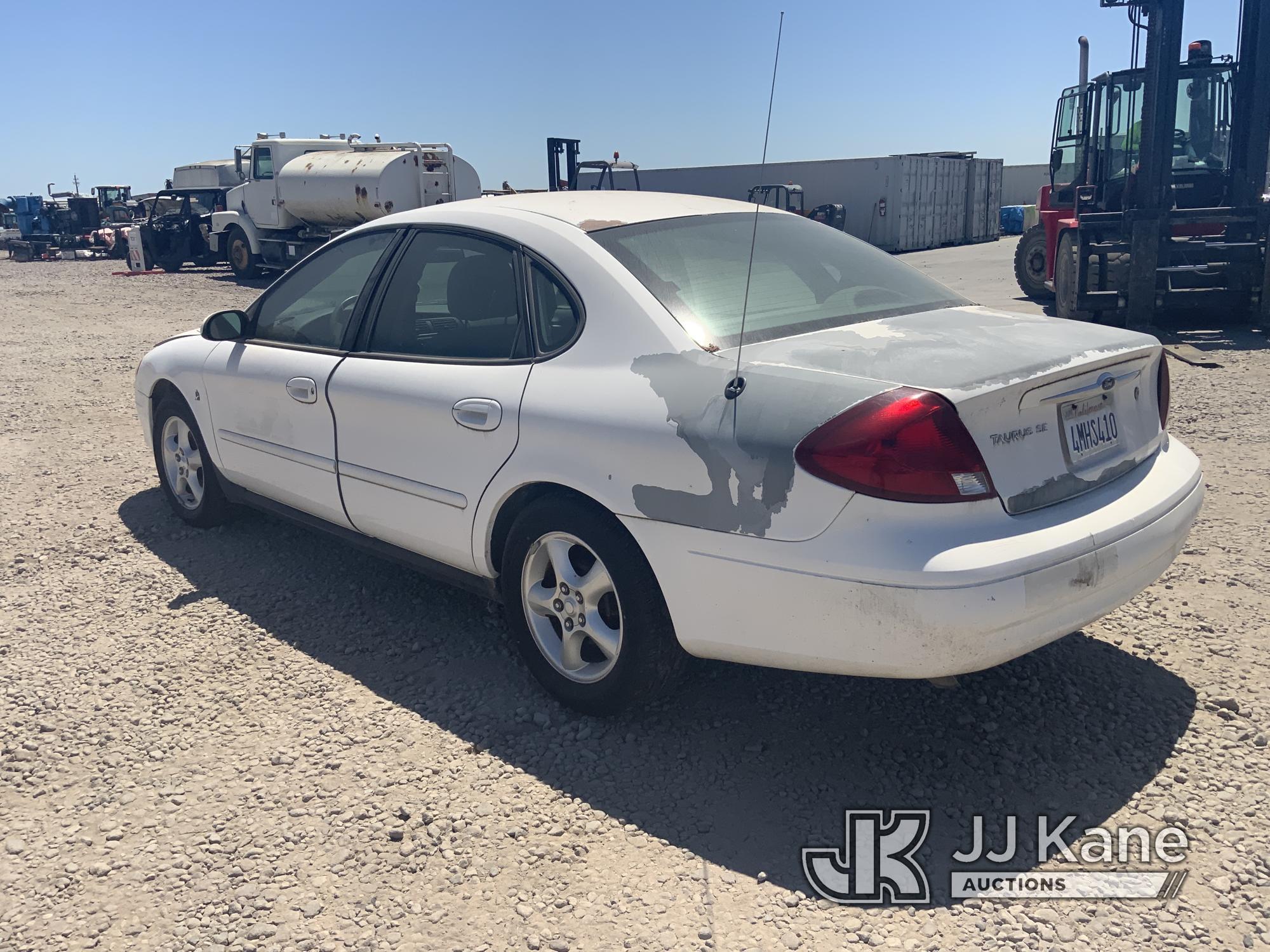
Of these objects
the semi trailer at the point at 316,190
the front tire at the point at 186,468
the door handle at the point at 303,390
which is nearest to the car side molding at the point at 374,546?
the front tire at the point at 186,468

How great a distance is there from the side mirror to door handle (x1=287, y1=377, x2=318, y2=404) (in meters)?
0.66

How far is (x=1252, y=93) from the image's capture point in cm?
1160

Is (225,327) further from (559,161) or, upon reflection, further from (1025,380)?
(559,161)

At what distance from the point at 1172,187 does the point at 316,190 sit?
651 inches

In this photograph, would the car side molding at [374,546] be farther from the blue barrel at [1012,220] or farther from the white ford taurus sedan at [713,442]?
the blue barrel at [1012,220]

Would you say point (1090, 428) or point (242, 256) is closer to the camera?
point (1090, 428)

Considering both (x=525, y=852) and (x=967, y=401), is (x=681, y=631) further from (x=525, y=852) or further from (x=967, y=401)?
(x=967, y=401)

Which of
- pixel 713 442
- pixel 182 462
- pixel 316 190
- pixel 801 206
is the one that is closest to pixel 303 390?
pixel 182 462

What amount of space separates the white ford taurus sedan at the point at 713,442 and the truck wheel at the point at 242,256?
22289mm

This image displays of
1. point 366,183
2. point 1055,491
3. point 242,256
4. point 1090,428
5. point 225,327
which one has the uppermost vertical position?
point 366,183

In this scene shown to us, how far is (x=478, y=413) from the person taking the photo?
346 centimetres

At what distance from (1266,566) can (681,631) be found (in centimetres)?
296

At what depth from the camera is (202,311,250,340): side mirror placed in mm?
4770

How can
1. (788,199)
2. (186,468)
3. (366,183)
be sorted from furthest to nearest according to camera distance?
(788,199)
(366,183)
(186,468)
